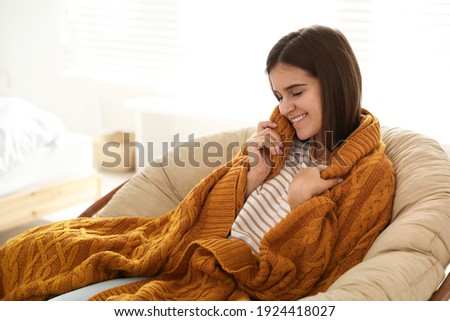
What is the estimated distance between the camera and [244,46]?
379 centimetres

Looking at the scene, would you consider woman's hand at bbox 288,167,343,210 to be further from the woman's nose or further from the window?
the window

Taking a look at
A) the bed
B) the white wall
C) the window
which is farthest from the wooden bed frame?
the white wall

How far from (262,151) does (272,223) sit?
0.26 meters

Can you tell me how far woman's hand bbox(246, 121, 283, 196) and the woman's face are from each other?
0.10 meters

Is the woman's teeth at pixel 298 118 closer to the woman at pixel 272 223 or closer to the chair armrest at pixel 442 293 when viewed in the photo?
the woman at pixel 272 223

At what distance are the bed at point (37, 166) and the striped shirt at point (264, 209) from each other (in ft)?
4.98

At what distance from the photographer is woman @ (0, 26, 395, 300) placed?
173 cm

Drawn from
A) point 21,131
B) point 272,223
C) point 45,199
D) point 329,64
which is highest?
point 329,64

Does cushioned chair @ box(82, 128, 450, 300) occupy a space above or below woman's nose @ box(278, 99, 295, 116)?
below

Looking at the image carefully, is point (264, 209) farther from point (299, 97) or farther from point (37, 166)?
point (37, 166)

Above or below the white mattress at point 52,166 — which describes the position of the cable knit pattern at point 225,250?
above

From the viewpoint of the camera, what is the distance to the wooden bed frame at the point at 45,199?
3.06 meters

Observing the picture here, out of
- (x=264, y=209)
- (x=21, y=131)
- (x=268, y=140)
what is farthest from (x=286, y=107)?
(x=21, y=131)

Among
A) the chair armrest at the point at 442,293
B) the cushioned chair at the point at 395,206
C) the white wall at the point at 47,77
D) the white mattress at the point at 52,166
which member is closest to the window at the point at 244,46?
the white wall at the point at 47,77
